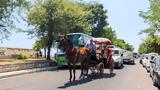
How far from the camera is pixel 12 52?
60.9 m

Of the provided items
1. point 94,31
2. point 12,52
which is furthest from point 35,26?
point 94,31

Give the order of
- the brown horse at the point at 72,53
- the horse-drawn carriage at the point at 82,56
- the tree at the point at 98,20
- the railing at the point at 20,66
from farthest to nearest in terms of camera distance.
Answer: the tree at the point at 98,20
the railing at the point at 20,66
the horse-drawn carriage at the point at 82,56
the brown horse at the point at 72,53

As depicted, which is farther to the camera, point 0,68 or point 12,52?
point 12,52

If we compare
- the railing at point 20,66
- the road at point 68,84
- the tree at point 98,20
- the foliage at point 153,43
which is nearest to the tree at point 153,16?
the foliage at point 153,43

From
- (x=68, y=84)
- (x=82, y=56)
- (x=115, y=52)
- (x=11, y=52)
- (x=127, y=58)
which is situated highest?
(x=11, y=52)

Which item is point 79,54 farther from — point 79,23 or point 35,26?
point 79,23

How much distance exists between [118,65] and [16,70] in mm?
12799

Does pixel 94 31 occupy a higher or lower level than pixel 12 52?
higher

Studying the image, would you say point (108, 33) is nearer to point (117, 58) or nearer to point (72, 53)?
point (117, 58)

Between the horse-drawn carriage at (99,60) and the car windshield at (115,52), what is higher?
the car windshield at (115,52)

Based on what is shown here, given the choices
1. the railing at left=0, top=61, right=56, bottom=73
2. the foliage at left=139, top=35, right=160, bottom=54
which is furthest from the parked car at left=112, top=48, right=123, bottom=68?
the foliage at left=139, top=35, right=160, bottom=54

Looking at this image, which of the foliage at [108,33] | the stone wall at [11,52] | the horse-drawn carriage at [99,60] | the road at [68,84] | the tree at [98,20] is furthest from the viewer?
the foliage at [108,33]

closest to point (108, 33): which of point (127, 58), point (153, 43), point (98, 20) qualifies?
point (98, 20)

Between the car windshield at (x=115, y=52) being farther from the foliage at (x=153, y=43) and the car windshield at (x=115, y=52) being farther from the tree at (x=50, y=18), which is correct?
the foliage at (x=153, y=43)
